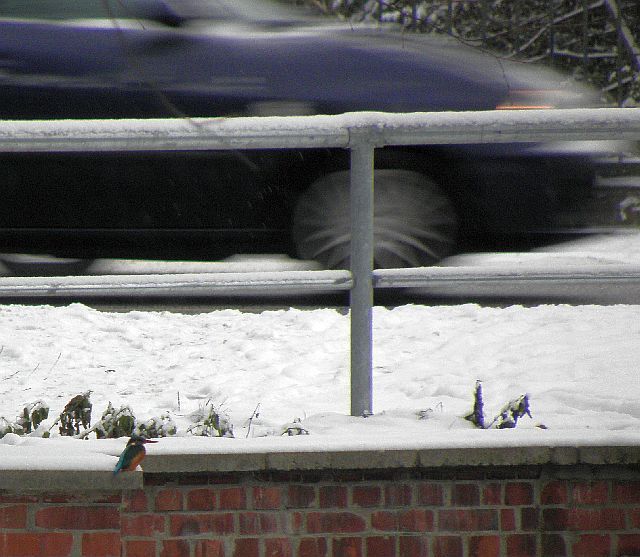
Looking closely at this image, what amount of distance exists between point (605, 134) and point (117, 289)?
1477 millimetres

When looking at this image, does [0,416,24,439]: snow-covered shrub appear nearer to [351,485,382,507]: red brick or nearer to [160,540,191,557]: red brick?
[160,540,191,557]: red brick

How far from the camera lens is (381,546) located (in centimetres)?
293

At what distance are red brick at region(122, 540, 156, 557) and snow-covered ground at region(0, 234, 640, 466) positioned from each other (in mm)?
542

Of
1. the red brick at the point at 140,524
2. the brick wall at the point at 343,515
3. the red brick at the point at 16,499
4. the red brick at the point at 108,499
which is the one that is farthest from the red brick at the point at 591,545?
the red brick at the point at 16,499

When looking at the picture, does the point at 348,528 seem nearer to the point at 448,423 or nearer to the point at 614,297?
the point at 448,423

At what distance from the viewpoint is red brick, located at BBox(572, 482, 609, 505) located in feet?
9.59

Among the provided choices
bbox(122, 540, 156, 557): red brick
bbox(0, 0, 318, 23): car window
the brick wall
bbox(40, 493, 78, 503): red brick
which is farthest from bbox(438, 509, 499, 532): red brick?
bbox(0, 0, 318, 23): car window

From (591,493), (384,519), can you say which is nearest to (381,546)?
(384,519)

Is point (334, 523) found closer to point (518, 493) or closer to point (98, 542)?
point (518, 493)

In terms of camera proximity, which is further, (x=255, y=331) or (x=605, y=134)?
(x=255, y=331)

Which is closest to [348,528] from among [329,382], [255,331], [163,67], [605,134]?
[605,134]

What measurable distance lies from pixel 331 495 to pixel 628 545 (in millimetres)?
861

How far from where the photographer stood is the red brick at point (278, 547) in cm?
289

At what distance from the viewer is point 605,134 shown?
9.93 feet
